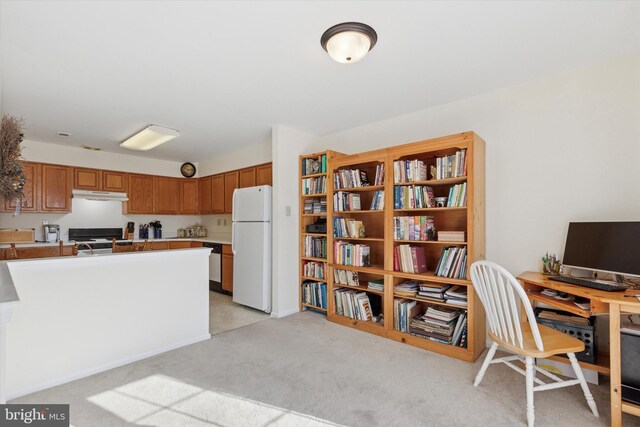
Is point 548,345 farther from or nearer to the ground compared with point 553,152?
nearer to the ground

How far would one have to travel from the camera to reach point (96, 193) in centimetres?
477

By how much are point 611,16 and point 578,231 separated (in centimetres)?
141

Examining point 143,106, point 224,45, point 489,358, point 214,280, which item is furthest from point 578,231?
point 214,280

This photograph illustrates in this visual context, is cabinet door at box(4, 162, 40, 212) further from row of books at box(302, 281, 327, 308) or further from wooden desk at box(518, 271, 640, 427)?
wooden desk at box(518, 271, 640, 427)

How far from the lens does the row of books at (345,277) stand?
3486mm

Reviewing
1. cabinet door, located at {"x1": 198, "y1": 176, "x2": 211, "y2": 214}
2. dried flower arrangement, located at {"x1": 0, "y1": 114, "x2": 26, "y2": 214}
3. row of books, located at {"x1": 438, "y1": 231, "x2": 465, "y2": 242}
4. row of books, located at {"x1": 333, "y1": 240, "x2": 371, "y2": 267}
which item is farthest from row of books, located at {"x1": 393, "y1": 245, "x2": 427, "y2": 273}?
cabinet door, located at {"x1": 198, "y1": 176, "x2": 211, "y2": 214}

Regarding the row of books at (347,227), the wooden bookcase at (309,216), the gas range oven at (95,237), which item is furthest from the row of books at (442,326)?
the gas range oven at (95,237)

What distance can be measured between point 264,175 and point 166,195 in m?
2.31

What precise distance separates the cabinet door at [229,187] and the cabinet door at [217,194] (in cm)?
10

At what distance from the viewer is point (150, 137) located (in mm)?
4055

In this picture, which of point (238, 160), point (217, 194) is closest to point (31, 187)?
point (217, 194)

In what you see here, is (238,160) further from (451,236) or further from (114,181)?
(451,236)

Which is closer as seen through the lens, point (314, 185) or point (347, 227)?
point (347, 227)

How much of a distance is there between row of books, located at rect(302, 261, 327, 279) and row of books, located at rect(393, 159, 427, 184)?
143 centimetres
